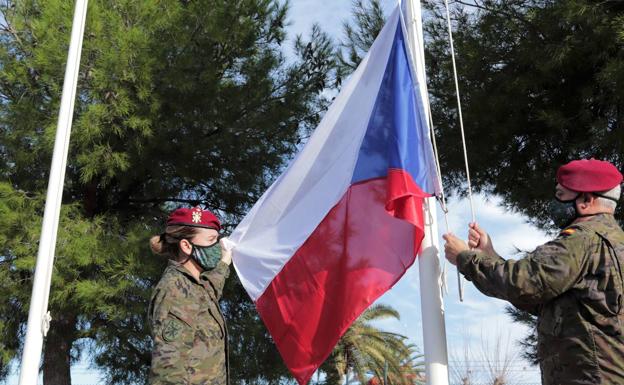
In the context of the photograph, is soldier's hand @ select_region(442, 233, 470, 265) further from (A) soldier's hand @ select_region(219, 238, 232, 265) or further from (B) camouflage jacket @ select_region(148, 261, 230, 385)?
(A) soldier's hand @ select_region(219, 238, 232, 265)

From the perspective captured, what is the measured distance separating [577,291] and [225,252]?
1930mm

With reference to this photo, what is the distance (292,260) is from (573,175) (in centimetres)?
165

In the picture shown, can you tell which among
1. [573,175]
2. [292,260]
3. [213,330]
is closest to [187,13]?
[292,260]

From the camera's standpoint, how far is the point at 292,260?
13.3ft

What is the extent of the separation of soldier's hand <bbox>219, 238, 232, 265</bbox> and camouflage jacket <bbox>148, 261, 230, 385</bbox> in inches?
16.1

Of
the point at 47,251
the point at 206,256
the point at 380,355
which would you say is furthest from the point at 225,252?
the point at 380,355

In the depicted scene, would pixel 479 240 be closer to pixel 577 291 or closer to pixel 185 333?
pixel 577 291

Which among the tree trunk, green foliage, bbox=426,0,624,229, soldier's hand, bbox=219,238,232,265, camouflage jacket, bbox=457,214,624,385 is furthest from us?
the tree trunk

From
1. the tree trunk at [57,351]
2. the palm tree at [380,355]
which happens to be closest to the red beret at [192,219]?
the tree trunk at [57,351]

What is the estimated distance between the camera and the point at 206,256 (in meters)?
3.60

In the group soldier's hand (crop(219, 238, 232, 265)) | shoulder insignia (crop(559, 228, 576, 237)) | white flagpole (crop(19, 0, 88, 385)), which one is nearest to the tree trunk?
white flagpole (crop(19, 0, 88, 385))

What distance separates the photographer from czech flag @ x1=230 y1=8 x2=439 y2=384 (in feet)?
11.9

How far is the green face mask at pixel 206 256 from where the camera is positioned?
3582mm

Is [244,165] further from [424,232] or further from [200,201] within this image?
[424,232]
